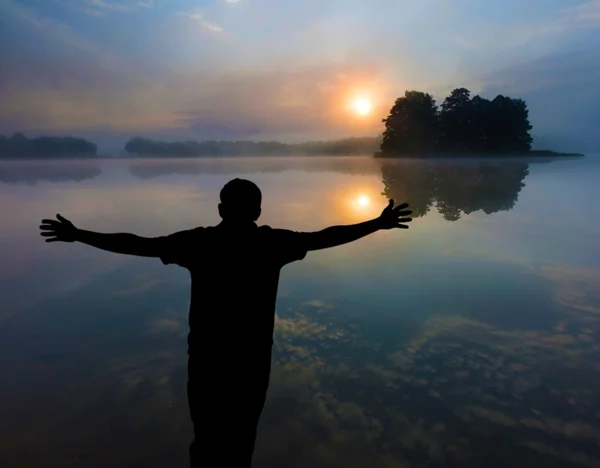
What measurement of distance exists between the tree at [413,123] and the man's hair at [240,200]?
309ft

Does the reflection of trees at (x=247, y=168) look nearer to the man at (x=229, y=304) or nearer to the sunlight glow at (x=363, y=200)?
the sunlight glow at (x=363, y=200)

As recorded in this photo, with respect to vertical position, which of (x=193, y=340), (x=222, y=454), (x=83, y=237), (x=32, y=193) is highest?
(x=83, y=237)

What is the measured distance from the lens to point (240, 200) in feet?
8.95

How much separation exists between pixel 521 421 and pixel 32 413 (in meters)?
6.47

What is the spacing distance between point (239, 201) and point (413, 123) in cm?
9582

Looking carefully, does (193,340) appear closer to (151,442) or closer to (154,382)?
(151,442)

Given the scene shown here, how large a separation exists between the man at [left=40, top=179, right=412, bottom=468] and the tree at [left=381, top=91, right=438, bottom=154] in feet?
309

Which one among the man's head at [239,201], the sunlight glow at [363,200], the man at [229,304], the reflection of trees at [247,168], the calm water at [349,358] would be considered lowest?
the reflection of trees at [247,168]

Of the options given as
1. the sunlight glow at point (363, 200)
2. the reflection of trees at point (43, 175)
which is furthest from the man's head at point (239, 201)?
the reflection of trees at point (43, 175)

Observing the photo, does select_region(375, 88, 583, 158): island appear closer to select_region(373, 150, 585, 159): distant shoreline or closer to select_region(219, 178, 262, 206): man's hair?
select_region(373, 150, 585, 159): distant shoreline

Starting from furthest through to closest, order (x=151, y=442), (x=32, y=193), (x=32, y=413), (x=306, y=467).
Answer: (x=32, y=193)
(x=32, y=413)
(x=151, y=442)
(x=306, y=467)

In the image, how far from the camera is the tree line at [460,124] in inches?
3374

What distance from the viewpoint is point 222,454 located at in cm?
283

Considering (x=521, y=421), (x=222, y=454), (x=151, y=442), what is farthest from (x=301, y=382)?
(x=222, y=454)
